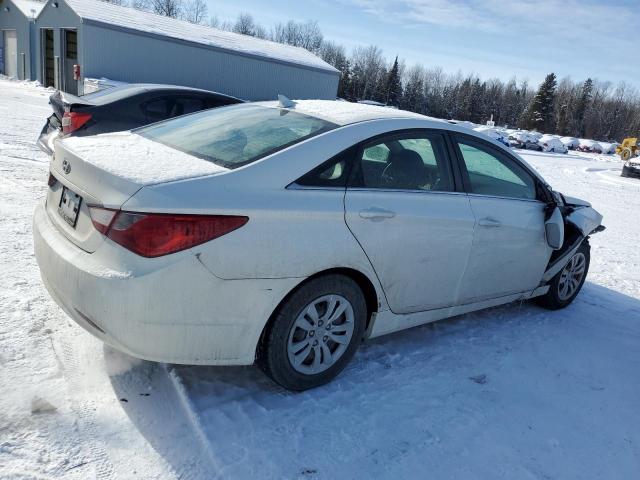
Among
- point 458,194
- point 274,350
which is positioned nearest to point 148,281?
point 274,350

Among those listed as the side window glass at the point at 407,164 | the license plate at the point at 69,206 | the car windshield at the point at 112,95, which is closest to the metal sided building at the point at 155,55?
the car windshield at the point at 112,95

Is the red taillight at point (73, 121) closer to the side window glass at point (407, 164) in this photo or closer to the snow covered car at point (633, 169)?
the side window glass at point (407, 164)

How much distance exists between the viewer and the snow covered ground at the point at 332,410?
2.42 m

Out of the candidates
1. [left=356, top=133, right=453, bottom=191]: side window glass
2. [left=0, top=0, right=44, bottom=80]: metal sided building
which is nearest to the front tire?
[left=356, top=133, right=453, bottom=191]: side window glass

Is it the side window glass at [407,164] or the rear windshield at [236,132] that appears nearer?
the rear windshield at [236,132]

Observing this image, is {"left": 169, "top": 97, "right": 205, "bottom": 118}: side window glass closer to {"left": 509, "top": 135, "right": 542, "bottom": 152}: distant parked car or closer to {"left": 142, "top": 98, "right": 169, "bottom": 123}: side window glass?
{"left": 142, "top": 98, "right": 169, "bottom": 123}: side window glass

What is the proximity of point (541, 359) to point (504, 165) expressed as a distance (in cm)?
151

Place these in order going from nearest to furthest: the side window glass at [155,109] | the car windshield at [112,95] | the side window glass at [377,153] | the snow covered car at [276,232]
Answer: the snow covered car at [276,232] → the side window glass at [377,153] → the car windshield at [112,95] → the side window glass at [155,109]

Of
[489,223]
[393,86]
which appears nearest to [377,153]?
[489,223]

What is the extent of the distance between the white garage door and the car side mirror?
34418 mm

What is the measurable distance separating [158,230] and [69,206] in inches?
29.6

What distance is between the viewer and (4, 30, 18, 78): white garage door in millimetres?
30703

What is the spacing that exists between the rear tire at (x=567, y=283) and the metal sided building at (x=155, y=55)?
837 inches

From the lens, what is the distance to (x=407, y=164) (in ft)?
11.1
